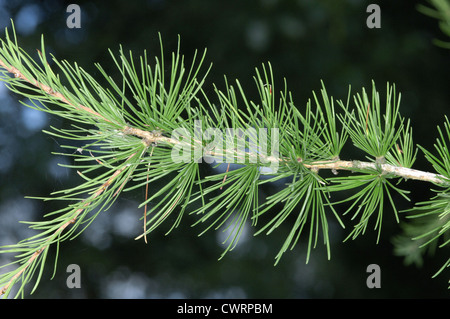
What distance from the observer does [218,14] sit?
1119 millimetres

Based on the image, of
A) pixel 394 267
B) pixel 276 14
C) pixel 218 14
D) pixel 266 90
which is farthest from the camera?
pixel 394 267

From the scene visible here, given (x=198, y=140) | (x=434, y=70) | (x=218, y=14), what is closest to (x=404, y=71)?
(x=434, y=70)

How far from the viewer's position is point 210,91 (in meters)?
1.12

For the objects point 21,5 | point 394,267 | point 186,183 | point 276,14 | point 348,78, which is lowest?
point 186,183

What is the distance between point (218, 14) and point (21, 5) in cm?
48

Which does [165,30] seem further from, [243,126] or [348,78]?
[243,126]

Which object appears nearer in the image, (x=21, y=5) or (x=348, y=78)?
(x=348, y=78)

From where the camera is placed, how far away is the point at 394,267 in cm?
123

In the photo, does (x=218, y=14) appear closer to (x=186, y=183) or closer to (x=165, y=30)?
(x=165, y=30)

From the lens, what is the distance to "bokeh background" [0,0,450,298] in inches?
42.8

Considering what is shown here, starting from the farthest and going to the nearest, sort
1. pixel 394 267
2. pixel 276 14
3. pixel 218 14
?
1. pixel 394 267
2. pixel 218 14
3. pixel 276 14

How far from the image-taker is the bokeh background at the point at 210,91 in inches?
42.8

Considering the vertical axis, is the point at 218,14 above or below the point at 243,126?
above

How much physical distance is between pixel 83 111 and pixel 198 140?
0.08 metres
